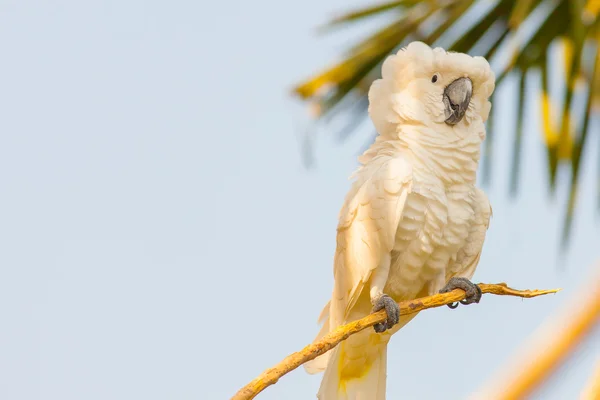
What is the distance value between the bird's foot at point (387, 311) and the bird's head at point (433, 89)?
0.48 metres

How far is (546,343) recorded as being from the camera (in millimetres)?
874

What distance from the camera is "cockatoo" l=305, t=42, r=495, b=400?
6.76ft

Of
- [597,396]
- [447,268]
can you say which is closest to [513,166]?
[447,268]

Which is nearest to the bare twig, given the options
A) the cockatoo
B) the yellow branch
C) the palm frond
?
the yellow branch

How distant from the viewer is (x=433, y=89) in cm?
208

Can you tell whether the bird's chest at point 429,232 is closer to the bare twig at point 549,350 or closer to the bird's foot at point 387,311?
the bird's foot at point 387,311

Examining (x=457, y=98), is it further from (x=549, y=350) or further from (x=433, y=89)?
(x=549, y=350)

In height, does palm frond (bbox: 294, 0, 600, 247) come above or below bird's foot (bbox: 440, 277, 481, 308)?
above

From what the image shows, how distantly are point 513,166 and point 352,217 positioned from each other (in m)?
1.61

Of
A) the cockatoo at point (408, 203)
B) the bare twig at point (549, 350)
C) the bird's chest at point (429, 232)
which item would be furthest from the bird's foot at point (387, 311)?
the bare twig at point (549, 350)

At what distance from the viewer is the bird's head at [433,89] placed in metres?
2.03

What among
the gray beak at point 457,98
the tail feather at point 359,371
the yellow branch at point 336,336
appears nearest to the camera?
the yellow branch at point 336,336

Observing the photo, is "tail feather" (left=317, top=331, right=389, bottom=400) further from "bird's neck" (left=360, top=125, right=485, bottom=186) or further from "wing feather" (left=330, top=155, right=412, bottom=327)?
"bird's neck" (left=360, top=125, right=485, bottom=186)

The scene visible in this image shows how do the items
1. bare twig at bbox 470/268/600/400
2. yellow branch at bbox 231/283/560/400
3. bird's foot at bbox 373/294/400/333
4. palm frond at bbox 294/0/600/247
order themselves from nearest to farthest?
bare twig at bbox 470/268/600/400, yellow branch at bbox 231/283/560/400, bird's foot at bbox 373/294/400/333, palm frond at bbox 294/0/600/247
